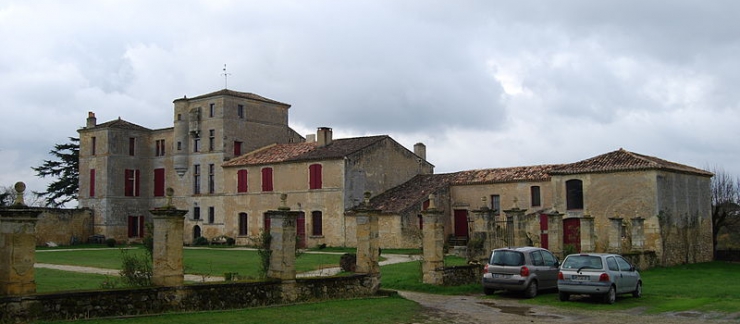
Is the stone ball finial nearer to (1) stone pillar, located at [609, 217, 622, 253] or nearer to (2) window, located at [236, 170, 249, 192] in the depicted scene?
(1) stone pillar, located at [609, 217, 622, 253]

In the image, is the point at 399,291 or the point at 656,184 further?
the point at 656,184

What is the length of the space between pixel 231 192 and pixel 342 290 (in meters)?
33.4

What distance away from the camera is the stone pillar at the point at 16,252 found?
1244cm

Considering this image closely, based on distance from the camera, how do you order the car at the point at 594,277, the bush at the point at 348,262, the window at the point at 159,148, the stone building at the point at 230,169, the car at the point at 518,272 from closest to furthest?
the car at the point at 594,277
the car at the point at 518,272
the bush at the point at 348,262
the stone building at the point at 230,169
the window at the point at 159,148

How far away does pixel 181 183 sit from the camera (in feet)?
177

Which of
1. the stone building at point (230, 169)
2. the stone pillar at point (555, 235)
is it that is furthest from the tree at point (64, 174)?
the stone pillar at point (555, 235)

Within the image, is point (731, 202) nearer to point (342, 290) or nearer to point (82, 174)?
point (342, 290)

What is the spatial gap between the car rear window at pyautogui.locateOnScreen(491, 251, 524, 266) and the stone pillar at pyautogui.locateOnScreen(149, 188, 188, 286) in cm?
901

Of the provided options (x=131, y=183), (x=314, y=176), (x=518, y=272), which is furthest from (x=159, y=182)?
(x=518, y=272)

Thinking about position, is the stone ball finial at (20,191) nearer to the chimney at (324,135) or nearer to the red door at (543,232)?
the red door at (543,232)

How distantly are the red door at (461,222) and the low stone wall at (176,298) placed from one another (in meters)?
26.7

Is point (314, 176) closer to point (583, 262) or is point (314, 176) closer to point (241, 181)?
point (241, 181)

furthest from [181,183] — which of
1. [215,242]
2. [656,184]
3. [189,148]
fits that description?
[656,184]

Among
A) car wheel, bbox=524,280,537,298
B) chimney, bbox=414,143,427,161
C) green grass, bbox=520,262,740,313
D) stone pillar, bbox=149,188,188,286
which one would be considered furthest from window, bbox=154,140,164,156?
stone pillar, bbox=149,188,188,286
